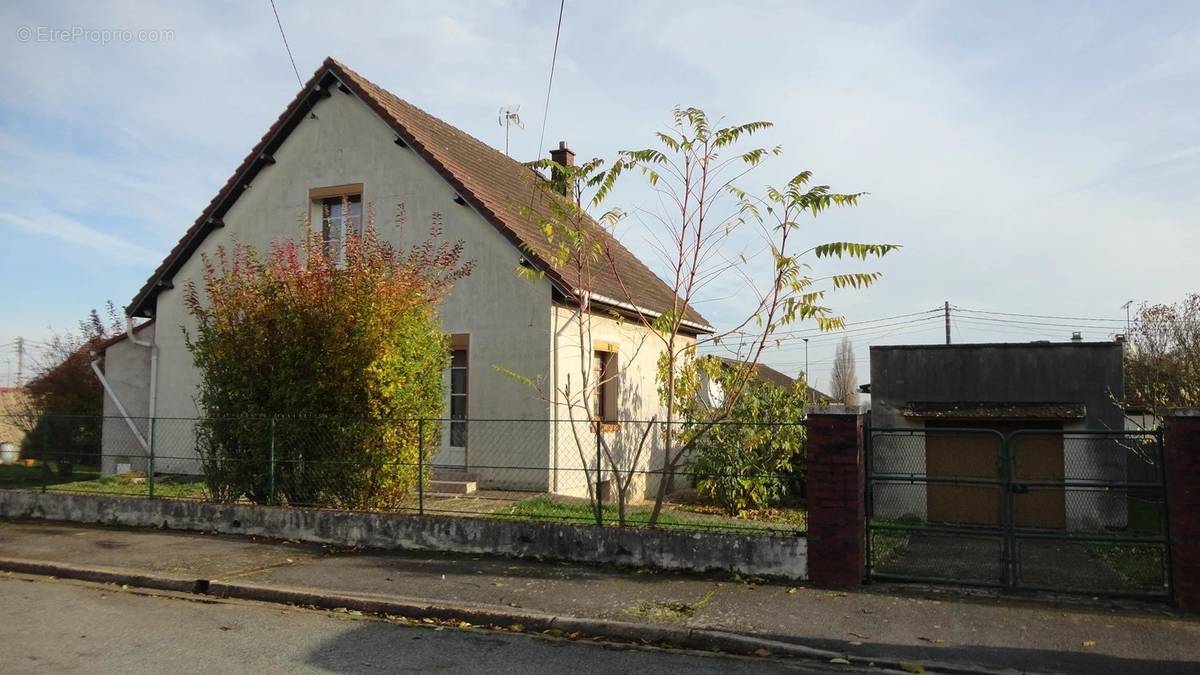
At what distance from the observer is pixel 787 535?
8.27 meters

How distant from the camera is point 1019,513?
589 inches

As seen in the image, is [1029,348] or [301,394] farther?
[1029,348]

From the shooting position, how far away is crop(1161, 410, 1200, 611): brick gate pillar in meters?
7.11

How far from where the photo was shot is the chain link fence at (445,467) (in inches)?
417

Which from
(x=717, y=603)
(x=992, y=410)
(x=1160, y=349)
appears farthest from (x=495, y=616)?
(x=1160, y=349)

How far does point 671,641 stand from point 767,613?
38.7 inches

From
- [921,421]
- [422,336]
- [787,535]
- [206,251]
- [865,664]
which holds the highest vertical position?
[206,251]

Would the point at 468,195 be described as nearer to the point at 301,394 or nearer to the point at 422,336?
the point at 422,336

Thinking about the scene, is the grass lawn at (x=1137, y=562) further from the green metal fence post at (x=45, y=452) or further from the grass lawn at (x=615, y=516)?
the green metal fence post at (x=45, y=452)

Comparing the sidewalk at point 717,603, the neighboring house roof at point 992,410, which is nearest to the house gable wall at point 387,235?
the sidewalk at point 717,603

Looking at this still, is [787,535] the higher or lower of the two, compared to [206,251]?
lower

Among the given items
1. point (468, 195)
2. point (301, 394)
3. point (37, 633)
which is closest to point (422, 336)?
point (301, 394)

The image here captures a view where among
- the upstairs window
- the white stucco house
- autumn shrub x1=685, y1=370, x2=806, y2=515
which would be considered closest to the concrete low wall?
the white stucco house

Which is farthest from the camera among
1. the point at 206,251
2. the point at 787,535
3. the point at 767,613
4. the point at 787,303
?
the point at 206,251
